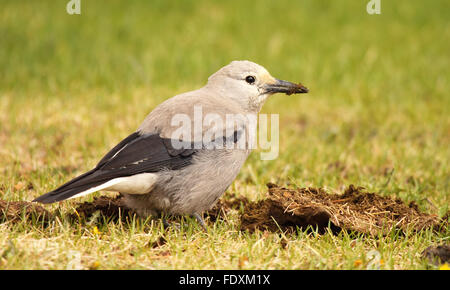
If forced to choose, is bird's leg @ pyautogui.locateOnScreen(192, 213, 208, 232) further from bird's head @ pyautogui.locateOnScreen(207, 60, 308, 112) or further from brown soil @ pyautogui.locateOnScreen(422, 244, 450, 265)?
brown soil @ pyautogui.locateOnScreen(422, 244, 450, 265)

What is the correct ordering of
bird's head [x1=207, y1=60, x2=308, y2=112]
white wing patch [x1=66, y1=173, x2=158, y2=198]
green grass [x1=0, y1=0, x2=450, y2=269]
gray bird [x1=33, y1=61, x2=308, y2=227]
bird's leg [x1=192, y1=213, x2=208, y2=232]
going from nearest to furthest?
green grass [x1=0, y1=0, x2=450, y2=269] < white wing patch [x1=66, y1=173, x2=158, y2=198] < gray bird [x1=33, y1=61, x2=308, y2=227] < bird's leg [x1=192, y1=213, x2=208, y2=232] < bird's head [x1=207, y1=60, x2=308, y2=112]

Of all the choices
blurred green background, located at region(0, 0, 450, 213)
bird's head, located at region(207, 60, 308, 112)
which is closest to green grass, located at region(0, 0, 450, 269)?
blurred green background, located at region(0, 0, 450, 213)

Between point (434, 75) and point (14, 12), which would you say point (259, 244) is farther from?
point (14, 12)

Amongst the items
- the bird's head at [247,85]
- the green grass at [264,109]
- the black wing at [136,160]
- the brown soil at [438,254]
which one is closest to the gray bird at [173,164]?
the black wing at [136,160]

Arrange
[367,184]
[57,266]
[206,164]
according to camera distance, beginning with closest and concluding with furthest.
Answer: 1. [57,266]
2. [206,164]
3. [367,184]

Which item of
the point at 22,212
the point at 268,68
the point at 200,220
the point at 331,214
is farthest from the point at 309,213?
the point at 268,68

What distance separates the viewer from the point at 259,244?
11.9 feet

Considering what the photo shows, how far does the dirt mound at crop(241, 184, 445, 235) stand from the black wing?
640mm

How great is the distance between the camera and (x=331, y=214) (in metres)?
3.89

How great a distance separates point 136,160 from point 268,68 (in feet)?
18.9

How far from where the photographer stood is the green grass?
11.8ft
